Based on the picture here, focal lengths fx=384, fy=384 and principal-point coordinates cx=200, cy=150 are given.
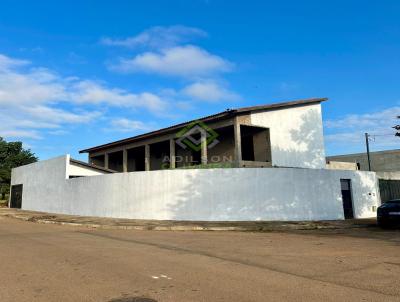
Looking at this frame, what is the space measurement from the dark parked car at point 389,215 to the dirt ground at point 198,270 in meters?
5.87

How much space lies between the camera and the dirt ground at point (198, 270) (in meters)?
5.51

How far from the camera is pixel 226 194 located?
58.9 ft

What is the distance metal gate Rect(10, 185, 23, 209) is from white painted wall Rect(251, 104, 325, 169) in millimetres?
22456

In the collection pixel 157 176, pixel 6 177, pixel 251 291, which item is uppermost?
pixel 6 177

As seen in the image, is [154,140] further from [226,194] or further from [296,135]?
[226,194]

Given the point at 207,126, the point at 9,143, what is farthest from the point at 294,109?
the point at 9,143

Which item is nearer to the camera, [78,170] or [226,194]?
[226,194]

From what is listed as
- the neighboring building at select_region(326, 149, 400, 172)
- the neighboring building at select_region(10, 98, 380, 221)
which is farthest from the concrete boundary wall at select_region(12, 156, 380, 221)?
the neighboring building at select_region(326, 149, 400, 172)

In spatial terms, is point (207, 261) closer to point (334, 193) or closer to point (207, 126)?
point (334, 193)

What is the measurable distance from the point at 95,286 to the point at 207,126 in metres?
18.9

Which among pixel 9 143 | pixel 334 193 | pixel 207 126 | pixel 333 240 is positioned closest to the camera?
pixel 333 240

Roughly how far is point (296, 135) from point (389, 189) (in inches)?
266

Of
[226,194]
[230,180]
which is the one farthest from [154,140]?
[226,194]

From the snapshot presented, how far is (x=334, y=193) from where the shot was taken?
19.7 metres
